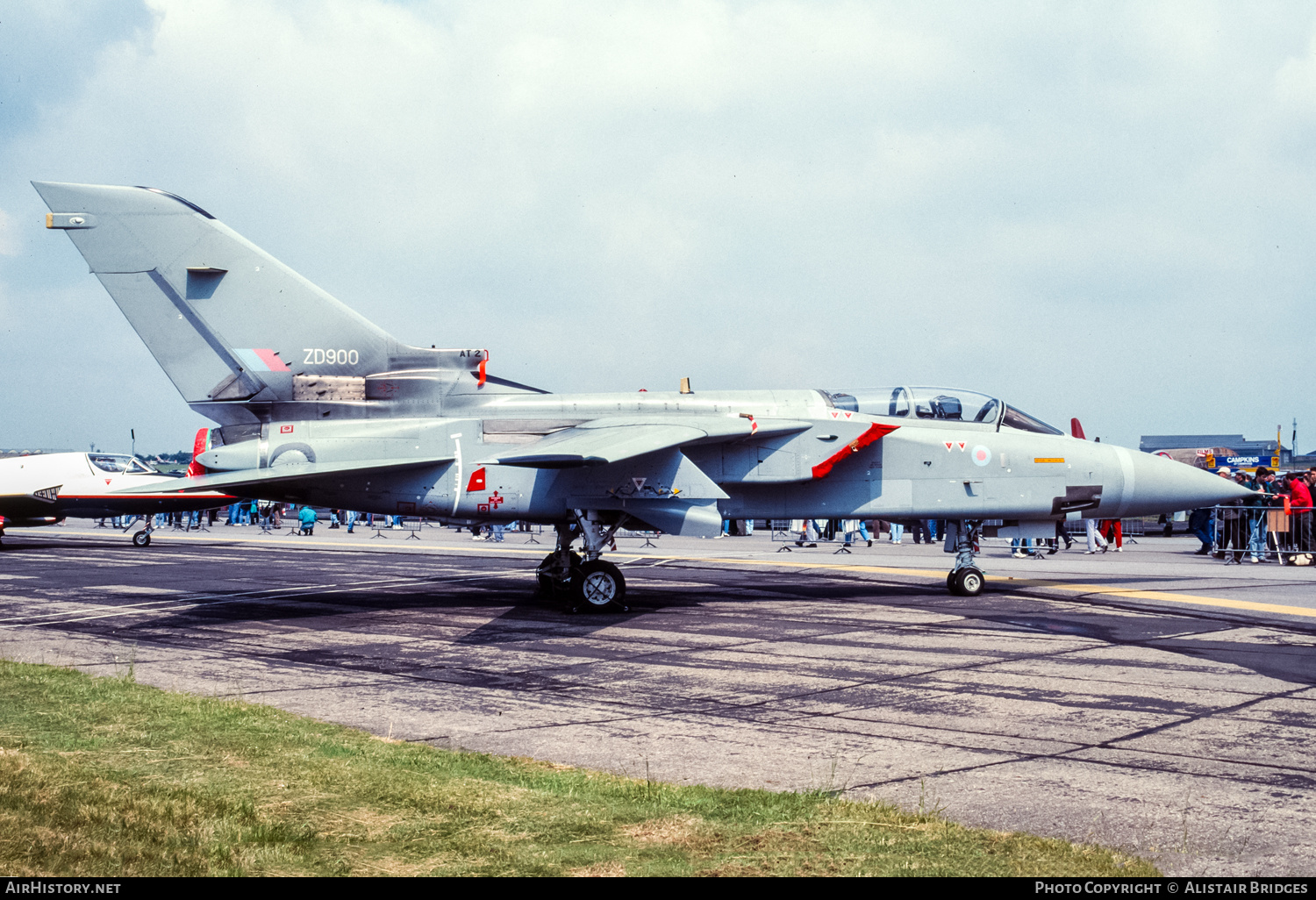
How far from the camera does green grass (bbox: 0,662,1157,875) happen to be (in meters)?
4.40

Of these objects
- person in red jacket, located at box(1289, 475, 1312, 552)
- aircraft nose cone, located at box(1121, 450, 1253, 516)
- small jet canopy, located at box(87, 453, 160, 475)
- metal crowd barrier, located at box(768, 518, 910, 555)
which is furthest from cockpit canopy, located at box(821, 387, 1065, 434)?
small jet canopy, located at box(87, 453, 160, 475)

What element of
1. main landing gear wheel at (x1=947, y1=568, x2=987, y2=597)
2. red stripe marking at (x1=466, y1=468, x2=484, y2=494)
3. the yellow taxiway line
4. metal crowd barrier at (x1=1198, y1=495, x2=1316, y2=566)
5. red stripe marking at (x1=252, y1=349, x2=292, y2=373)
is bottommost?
the yellow taxiway line

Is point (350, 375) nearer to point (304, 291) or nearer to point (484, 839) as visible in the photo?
point (304, 291)

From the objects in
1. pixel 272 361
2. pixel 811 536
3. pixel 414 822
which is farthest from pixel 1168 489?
pixel 811 536

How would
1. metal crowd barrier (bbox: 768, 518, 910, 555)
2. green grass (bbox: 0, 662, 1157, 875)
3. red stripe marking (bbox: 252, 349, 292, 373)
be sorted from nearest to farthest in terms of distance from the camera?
green grass (bbox: 0, 662, 1157, 875), red stripe marking (bbox: 252, 349, 292, 373), metal crowd barrier (bbox: 768, 518, 910, 555)

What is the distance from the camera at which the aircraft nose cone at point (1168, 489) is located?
16.4m

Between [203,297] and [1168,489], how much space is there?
1488 cm

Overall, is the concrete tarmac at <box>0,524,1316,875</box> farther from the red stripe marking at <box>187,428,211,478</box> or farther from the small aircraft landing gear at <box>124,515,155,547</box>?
the small aircraft landing gear at <box>124,515,155,547</box>

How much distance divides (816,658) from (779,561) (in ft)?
48.7

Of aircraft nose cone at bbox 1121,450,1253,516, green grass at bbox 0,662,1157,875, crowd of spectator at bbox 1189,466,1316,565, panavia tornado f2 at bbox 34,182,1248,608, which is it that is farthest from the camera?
crowd of spectator at bbox 1189,466,1316,565

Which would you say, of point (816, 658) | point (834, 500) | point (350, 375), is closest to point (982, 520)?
point (834, 500)

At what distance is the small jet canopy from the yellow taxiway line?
16.8 ft

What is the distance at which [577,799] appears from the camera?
5453 millimetres

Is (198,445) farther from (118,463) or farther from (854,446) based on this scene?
(118,463)
